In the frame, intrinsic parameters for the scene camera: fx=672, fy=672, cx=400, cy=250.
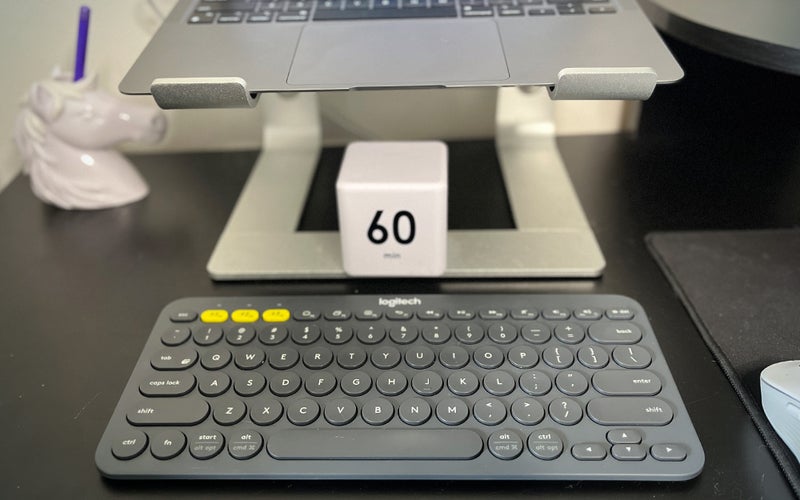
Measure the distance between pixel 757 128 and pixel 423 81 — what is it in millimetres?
424

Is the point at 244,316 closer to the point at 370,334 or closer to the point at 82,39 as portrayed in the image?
the point at 370,334

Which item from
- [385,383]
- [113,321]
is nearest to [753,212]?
[385,383]

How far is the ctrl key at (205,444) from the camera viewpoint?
0.40 m

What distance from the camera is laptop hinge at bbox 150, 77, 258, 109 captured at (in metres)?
0.46

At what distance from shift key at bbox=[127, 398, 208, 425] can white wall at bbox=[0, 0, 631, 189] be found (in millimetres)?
397

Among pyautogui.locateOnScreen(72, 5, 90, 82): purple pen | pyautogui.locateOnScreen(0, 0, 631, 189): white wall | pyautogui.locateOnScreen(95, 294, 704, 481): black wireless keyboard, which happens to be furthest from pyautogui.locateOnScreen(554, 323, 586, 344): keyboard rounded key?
pyautogui.locateOnScreen(72, 5, 90, 82): purple pen

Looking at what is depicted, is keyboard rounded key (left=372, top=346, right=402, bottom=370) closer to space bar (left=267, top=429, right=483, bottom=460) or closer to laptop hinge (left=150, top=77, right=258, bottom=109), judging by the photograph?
space bar (left=267, top=429, right=483, bottom=460)

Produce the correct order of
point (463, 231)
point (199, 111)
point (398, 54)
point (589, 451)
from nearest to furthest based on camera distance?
point (589, 451), point (398, 54), point (463, 231), point (199, 111)

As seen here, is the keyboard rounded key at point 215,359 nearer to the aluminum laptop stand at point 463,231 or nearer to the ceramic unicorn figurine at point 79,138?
the aluminum laptop stand at point 463,231

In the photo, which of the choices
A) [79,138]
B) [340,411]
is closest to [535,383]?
[340,411]

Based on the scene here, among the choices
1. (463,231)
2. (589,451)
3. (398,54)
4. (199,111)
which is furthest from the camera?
(199,111)

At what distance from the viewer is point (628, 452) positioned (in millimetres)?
390

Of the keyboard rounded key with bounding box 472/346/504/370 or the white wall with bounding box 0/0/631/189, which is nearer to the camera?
the keyboard rounded key with bounding box 472/346/504/370

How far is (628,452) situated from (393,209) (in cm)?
23
